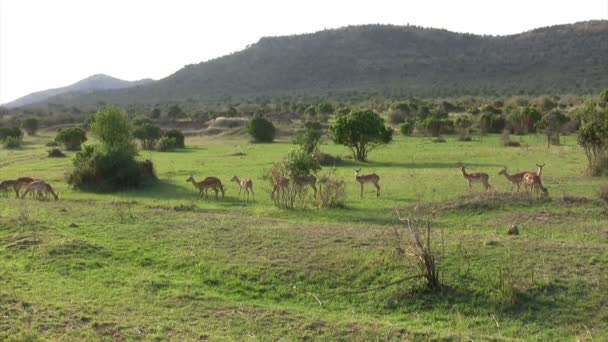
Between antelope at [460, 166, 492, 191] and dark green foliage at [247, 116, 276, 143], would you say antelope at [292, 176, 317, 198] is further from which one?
dark green foliage at [247, 116, 276, 143]

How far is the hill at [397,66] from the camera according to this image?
10456 cm

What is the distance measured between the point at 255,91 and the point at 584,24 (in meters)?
65.6

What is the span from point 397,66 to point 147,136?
78.8 meters

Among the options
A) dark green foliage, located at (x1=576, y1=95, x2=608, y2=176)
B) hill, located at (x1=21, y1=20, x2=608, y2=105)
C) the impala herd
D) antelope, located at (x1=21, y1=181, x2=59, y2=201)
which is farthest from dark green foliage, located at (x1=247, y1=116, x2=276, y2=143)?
hill, located at (x1=21, y1=20, x2=608, y2=105)

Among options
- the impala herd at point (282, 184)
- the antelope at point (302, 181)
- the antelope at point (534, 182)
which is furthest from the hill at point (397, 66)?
the antelope at point (302, 181)

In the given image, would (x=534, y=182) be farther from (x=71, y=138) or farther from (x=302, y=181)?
(x=71, y=138)

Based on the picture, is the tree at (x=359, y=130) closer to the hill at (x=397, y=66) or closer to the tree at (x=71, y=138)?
the tree at (x=71, y=138)

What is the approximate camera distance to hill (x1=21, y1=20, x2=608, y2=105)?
105 metres

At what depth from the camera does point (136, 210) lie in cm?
2111

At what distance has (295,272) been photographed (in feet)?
43.9

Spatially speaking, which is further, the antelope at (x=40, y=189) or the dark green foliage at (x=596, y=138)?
the dark green foliage at (x=596, y=138)

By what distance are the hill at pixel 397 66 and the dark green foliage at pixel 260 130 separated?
168ft

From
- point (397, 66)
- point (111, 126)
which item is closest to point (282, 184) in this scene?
point (111, 126)

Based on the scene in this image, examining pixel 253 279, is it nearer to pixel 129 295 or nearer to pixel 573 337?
pixel 129 295
